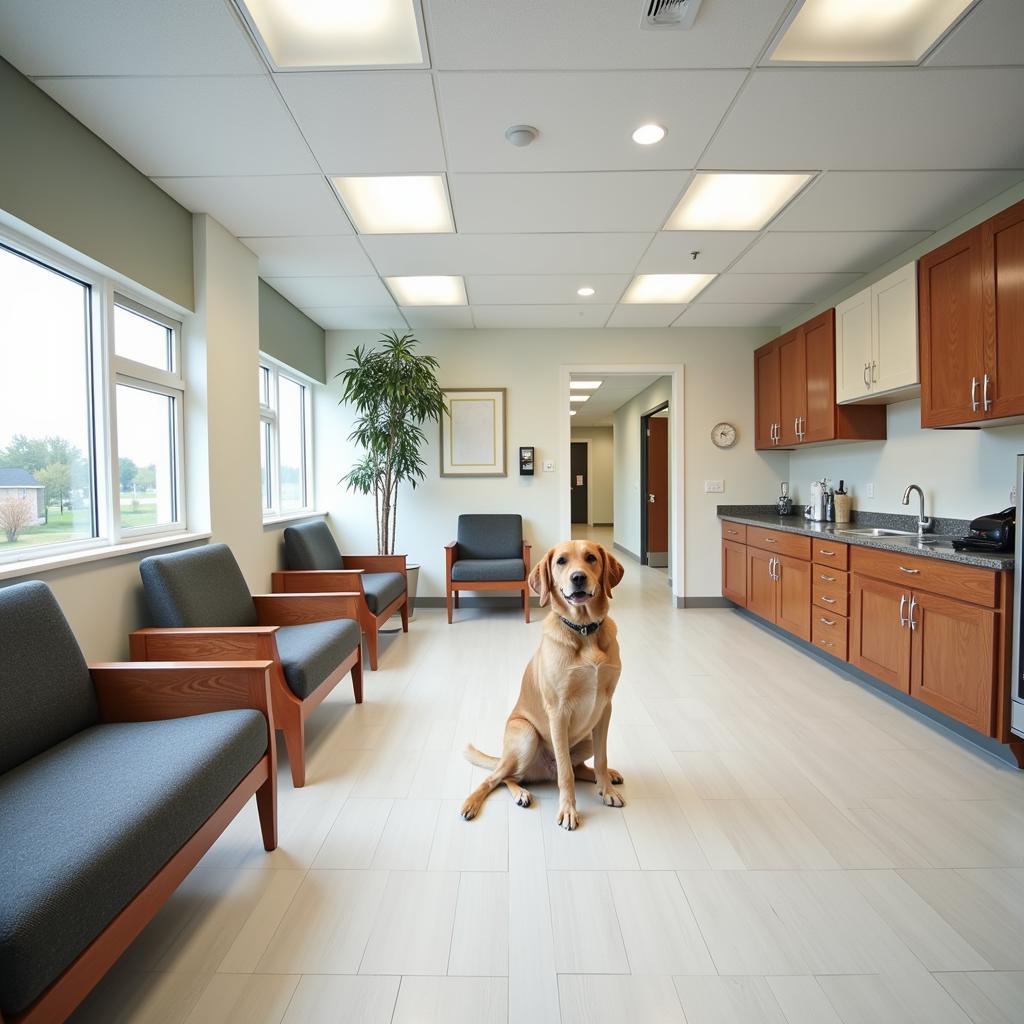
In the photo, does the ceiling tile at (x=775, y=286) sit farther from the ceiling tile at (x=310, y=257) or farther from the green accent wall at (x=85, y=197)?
the green accent wall at (x=85, y=197)

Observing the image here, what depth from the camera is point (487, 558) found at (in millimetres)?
5121

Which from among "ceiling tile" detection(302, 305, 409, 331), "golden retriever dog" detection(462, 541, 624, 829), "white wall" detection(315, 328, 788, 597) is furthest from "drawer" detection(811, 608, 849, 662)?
"ceiling tile" detection(302, 305, 409, 331)

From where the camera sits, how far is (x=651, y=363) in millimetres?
5273

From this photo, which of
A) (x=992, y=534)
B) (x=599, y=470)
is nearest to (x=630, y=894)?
(x=992, y=534)

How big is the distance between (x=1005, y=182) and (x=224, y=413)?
4128mm

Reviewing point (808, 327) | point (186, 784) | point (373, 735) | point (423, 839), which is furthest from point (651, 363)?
point (186, 784)

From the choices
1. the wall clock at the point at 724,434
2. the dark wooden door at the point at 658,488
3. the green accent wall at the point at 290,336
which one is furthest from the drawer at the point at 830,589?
the dark wooden door at the point at 658,488

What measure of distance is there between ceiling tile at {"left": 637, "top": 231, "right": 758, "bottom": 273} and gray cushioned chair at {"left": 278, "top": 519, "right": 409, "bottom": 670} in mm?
2707

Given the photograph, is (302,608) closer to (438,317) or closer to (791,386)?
(438,317)

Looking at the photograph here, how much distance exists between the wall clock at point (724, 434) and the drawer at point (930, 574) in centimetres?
222

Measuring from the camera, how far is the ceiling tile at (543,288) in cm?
396

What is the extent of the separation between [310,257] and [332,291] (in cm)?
64

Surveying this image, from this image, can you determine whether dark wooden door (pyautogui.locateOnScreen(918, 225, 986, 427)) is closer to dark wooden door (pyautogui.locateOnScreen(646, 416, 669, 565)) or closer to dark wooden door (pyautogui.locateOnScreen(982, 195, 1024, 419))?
dark wooden door (pyautogui.locateOnScreen(982, 195, 1024, 419))

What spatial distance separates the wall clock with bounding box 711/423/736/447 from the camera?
5262mm
